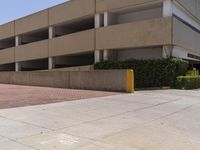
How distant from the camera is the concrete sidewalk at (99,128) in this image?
21.7ft

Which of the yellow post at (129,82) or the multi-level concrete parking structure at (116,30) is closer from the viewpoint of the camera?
the yellow post at (129,82)

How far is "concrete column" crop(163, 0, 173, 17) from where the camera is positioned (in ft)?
82.9

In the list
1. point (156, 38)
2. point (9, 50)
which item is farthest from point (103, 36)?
point (9, 50)

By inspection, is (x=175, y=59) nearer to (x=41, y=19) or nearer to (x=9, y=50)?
(x=41, y=19)

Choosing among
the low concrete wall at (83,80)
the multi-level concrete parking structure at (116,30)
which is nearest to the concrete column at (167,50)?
the multi-level concrete parking structure at (116,30)

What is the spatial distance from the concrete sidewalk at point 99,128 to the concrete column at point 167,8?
48.7 ft

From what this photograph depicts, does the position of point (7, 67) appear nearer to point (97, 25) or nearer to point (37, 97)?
point (97, 25)

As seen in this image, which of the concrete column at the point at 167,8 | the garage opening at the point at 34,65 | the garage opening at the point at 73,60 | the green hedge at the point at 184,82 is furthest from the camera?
the garage opening at the point at 34,65

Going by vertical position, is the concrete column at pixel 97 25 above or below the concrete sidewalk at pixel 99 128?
above

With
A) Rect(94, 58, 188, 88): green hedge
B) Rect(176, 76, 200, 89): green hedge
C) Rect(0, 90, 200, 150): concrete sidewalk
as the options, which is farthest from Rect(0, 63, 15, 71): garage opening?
Rect(0, 90, 200, 150): concrete sidewalk

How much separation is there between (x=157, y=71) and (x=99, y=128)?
1698 centimetres

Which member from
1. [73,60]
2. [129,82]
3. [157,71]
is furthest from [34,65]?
[129,82]

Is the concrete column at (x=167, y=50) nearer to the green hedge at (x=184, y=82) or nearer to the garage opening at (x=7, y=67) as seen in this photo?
the green hedge at (x=184, y=82)

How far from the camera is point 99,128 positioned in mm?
8227
